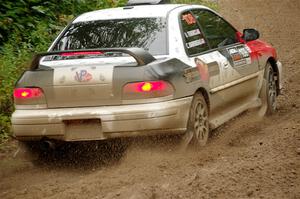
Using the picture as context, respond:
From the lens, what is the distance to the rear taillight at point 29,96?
630 cm

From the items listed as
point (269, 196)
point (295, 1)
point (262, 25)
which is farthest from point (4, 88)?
point (295, 1)

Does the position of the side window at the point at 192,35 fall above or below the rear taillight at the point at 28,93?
above

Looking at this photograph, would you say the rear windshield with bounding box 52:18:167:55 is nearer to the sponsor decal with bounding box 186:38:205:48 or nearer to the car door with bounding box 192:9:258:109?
the sponsor decal with bounding box 186:38:205:48

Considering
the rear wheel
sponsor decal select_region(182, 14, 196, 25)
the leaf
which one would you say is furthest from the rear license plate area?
the leaf

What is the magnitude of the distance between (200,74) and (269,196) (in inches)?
88.8

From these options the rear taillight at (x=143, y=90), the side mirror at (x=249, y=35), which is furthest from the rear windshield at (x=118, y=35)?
the side mirror at (x=249, y=35)

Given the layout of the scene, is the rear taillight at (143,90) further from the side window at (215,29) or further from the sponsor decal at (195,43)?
the side window at (215,29)

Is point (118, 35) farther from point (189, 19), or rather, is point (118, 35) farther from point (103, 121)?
point (103, 121)

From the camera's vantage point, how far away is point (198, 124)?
6699 millimetres

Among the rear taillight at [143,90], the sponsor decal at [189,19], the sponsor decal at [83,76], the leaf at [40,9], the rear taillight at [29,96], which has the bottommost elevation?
the leaf at [40,9]

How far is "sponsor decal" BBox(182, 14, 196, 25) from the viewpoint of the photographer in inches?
285

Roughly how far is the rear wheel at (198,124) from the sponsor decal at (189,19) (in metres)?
0.96

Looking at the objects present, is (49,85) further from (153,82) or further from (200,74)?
(200,74)

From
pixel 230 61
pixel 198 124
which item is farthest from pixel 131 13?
pixel 198 124
